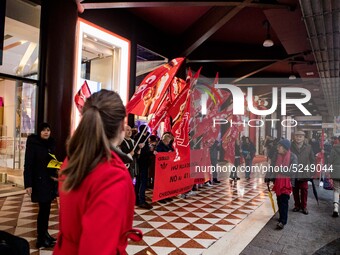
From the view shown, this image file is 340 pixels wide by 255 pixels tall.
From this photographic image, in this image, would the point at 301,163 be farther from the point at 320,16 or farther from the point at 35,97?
the point at 35,97

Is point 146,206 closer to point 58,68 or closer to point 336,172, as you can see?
point 58,68

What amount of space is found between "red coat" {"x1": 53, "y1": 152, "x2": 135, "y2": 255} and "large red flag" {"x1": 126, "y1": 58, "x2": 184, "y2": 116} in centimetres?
291

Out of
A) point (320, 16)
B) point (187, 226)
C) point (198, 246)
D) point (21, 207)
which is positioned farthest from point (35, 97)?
point (320, 16)

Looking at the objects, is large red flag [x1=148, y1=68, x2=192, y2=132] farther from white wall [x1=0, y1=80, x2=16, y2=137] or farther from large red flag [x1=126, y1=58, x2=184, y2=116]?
white wall [x1=0, y1=80, x2=16, y2=137]

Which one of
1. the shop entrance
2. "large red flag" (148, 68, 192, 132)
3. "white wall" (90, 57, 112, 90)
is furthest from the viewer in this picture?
"white wall" (90, 57, 112, 90)

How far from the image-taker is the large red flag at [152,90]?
391 centimetres

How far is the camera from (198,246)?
364 cm

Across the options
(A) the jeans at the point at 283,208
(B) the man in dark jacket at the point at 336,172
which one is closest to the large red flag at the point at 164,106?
(A) the jeans at the point at 283,208

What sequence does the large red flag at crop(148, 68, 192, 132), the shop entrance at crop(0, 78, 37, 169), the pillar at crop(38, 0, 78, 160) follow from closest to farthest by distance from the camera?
the large red flag at crop(148, 68, 192, 132) < the pillar at crop(38, 0, 78, 160) < the shop entrance at crop(0, 78, 37, 169)

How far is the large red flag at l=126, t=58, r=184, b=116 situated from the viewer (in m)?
3.91

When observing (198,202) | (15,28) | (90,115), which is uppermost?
(15,28)

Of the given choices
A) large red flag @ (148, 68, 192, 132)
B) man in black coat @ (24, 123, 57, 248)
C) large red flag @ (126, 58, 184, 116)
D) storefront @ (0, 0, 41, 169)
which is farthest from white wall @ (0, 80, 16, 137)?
large red flag @ (126, 58, 184, 116)

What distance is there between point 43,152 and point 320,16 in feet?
17.1

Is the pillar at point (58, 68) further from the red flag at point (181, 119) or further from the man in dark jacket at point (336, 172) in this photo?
the man in dark jacket at point (336, 172)
